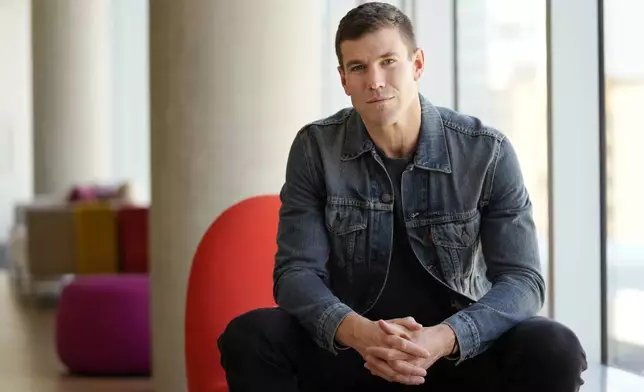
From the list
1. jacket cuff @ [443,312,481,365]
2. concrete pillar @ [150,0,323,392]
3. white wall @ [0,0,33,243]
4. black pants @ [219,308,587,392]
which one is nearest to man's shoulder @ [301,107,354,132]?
black pants @ [219,308,587,392]

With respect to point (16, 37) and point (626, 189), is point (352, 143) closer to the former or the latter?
point (626, 189)

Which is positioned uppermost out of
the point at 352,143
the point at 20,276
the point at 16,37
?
the point at 16,37

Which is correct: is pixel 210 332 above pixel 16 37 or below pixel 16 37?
below

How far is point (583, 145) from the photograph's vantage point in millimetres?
3572

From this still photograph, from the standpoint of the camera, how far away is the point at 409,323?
1963mm

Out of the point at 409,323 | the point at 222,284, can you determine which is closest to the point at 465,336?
the point at 409,323

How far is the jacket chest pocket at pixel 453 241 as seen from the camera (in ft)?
6.98

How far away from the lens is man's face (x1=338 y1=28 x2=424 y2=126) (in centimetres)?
211

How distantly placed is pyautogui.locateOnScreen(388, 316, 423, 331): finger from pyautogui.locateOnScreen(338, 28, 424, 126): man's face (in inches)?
17.6

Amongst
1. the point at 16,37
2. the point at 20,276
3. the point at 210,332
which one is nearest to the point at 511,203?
the point at 210,332

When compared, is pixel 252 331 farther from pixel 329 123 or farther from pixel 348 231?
pixel 329 123

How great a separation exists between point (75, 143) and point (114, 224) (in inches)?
178

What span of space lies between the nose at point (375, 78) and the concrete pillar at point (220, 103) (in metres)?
1.55

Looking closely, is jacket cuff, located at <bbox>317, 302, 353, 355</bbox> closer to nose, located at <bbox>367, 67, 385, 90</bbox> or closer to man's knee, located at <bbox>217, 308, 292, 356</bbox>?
man's knee, located at <bbox>217, 308, 292, 356</bbox>
